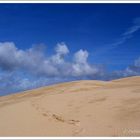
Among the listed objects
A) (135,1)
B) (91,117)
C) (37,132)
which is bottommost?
(37,132)

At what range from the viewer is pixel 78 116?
609 centimetres

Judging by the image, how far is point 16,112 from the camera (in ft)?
23.3

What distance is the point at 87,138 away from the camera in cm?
486

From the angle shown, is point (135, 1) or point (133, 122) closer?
point (133, 122)

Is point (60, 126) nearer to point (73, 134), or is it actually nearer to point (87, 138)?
point (73, 134)

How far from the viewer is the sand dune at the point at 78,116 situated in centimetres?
523

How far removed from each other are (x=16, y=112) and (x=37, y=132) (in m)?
1.85

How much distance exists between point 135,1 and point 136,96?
219 centimetres

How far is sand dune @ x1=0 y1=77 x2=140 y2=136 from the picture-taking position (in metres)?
5.23

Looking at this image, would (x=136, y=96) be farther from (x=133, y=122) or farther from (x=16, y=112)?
(x=16, y=112)

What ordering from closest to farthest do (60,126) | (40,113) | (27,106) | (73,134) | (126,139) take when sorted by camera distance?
1. (126,139)
2. (73,134)
3. (60,126)
4. (40,113)
5. (27,106)

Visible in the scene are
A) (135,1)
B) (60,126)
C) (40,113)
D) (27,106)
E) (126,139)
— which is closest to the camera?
(126,139)

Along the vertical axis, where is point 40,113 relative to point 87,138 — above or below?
above

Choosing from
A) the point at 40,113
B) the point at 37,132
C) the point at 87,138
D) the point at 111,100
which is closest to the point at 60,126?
the point at 37,132
